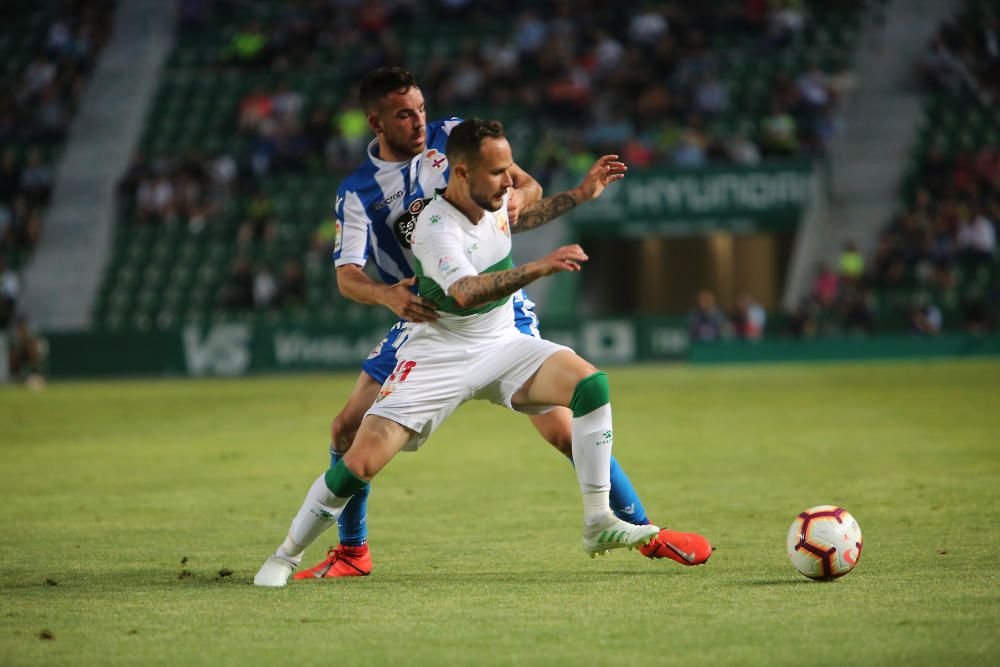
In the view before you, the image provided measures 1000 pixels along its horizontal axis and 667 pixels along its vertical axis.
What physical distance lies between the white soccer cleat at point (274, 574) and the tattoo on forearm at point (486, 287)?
153cm

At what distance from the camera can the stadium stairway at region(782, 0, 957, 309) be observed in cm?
2919

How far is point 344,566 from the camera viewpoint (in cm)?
719

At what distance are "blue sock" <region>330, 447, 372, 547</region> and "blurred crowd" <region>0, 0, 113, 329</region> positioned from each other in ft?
83.7

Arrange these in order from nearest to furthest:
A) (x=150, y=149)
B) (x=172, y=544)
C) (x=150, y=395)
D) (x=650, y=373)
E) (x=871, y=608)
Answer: (x=871, y=608) < (x=172, y=544) < (x=150, y=395) < (x=650, y=373) < (x=150, y=149)

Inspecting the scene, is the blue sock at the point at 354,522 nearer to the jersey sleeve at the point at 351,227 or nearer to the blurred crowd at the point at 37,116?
the jersey sleeve at the point at 351,227

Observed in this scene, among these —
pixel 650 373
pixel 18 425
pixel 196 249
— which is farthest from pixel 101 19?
pixel 18 425

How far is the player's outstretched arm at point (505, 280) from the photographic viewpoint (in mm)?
6070

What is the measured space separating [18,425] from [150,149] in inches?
692

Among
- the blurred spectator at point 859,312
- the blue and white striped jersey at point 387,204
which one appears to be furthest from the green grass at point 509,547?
the blurred spectator at point 859,312

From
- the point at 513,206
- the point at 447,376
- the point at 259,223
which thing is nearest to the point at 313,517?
the point at 447,376

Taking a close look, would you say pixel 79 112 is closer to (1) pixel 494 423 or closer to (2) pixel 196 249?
(2) pixel 196 249

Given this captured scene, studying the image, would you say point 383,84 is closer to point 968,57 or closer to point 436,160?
point 436,160

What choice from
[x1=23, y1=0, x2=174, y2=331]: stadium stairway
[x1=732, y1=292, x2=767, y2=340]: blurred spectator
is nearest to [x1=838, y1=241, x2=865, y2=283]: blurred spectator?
[x1=732, y1=292, x2=767, y2=340]: blurred spectator

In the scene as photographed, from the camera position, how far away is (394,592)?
6531 mm
